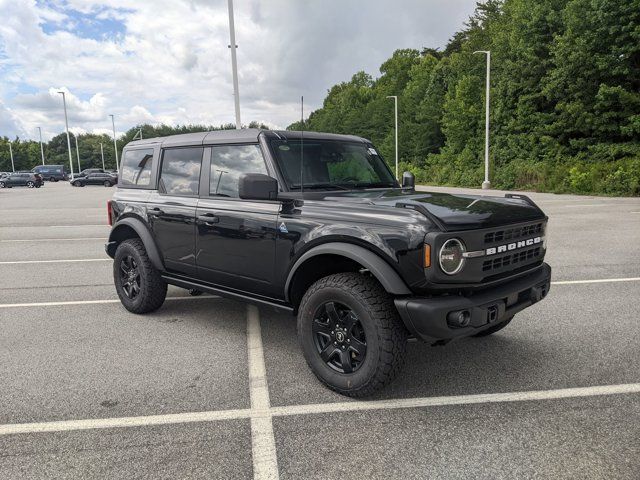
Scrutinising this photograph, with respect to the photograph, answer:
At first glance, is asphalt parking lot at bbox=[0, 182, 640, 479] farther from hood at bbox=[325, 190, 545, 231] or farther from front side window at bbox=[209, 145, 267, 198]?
front side window at bbox=[209, 145, 267, 198]

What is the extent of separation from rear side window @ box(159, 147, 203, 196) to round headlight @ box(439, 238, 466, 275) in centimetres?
253

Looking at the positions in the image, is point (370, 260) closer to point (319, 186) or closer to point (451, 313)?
point (451, 313)

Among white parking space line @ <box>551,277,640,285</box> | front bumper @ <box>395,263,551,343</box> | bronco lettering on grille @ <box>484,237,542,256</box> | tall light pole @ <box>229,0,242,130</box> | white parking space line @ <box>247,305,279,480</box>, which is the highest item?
tall light pole @ <box>229,0,242,130</box>

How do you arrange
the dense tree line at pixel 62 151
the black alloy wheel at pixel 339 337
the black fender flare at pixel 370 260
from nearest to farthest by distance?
the black fender flare at pixel 370 260 → the black alloy wheel at pixel 339 337 → the dense tree line at pixel 62 151

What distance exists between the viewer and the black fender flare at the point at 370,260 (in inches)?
124

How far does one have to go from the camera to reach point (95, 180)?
1816 inches

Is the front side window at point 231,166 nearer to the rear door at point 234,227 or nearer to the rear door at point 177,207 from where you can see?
the rear door at point 234,227

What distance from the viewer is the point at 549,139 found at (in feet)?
93.7

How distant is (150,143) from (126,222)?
0.88m

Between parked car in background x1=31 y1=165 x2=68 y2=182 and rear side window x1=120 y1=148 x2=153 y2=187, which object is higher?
parked car in background x1=31 y1=165 x2=68 y2=182

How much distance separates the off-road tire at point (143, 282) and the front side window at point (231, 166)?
3.86 ft

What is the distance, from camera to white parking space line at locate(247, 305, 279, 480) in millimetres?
2613

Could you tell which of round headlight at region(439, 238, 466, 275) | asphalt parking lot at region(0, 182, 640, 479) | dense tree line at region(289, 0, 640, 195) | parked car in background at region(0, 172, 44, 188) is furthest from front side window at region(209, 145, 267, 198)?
parked car in background at region(0, 172, 44, 188)

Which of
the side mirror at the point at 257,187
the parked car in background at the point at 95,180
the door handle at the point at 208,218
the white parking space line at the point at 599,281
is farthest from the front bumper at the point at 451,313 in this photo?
the parked car in background at the point at 95,180
